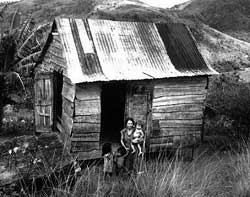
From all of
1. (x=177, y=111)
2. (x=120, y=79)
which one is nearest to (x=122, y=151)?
(x=120, y=79)

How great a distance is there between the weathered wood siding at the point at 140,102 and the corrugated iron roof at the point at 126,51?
0.44 m

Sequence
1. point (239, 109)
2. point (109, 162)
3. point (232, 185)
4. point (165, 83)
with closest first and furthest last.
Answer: point (232, 185)
point (109, 162)
point (165, 83)
point (239, 109)

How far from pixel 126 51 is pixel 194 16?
2093 cm

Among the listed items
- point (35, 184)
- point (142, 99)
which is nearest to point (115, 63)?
point (142, 99)

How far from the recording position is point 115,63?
321 inches

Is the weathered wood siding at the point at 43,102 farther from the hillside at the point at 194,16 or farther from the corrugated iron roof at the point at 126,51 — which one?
the hillside at the point at 194,16

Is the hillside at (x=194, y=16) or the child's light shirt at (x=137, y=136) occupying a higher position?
the hillside at (x=194, y=16)

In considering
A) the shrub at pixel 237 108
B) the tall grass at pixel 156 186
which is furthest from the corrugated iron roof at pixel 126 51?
the tall grass at pixel 156 186

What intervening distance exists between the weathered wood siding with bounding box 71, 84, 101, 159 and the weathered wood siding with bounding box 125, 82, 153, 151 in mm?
964

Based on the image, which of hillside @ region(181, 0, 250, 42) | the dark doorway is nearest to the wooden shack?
the dark doorway

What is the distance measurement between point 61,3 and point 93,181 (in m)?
27.0

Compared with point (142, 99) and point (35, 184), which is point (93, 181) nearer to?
point (35, 184)

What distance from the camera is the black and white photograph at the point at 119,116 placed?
4852mm

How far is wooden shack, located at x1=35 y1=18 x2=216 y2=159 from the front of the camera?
7789 millimetres
